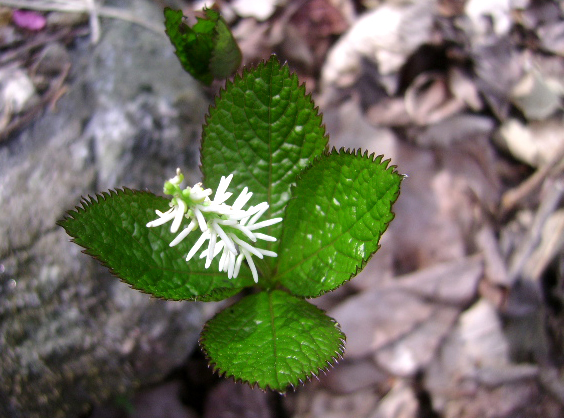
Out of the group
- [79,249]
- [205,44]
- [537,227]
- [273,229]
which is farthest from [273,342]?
[537,227]

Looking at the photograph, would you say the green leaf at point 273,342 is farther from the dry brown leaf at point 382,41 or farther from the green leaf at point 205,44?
the dry brown leaf at point 382,41

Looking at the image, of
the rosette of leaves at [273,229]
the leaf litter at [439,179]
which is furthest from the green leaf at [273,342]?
the leaf litter at [439,179]

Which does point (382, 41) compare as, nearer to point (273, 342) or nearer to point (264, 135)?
point (264, 135)

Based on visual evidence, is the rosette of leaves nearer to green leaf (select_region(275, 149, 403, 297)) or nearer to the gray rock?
green leaf (select_region(275, 149, 403, 297))

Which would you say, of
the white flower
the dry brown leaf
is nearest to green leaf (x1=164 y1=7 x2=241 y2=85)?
the white flower

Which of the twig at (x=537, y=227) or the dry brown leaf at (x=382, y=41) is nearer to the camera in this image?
the twig at (x=537, y=227)
